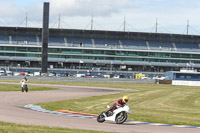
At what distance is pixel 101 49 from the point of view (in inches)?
4670

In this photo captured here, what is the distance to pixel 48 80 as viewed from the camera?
80000 mm

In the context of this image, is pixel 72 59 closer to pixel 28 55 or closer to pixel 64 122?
pixel 28 55

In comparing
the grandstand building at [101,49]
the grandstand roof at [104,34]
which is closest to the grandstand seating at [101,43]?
the grandstand building at [101,49]

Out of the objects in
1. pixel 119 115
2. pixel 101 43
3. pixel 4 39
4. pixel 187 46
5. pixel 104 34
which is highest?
pixel 104 34

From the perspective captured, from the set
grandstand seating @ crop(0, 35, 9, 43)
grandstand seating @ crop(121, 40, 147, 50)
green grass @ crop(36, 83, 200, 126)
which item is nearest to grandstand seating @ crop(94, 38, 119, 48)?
grandstand seating @ crop(121, 40, 147, 50)

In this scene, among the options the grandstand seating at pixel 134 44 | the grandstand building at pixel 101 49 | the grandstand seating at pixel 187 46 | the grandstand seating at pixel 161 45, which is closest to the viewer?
the grandstand building at pixel 101 49

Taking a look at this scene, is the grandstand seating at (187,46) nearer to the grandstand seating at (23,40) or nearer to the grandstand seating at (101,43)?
the grandstand seating at (101,43)

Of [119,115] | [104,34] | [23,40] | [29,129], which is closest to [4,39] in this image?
[23,40]

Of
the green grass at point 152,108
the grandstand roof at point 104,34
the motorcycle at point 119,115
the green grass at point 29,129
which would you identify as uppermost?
the grandstand roof at point 104,34

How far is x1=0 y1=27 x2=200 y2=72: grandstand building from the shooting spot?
11700cm

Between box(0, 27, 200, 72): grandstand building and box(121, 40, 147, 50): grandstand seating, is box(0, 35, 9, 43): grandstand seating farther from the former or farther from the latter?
box(121, 40, 147, 50): grandstand seating

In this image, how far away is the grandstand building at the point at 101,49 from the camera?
117 metres

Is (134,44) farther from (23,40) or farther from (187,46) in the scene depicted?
(23,40)

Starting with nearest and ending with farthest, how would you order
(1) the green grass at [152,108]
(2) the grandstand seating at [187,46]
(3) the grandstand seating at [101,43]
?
(1) the green grass at [152,108], (3) the grandstand seating at [101,43], (2) the grandstand seating at [187,46]
